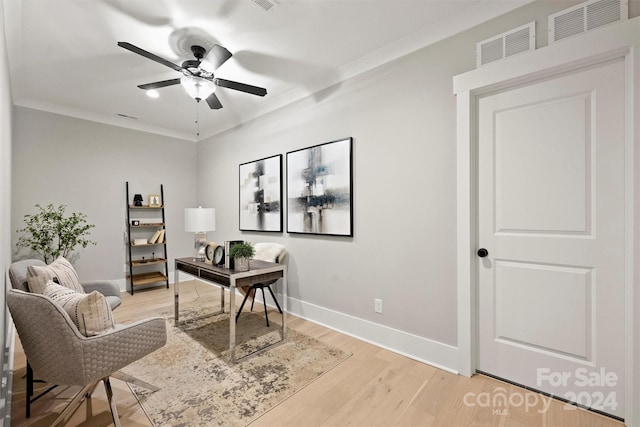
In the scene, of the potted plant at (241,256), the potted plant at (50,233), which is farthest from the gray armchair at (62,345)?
the potted plant at (50,233)

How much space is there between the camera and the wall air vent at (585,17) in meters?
A: 1.58

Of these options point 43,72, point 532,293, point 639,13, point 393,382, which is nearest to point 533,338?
point 532,293

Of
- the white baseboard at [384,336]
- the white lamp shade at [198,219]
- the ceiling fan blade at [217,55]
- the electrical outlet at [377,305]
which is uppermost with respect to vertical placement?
the ceiling fan blade at [217,55]

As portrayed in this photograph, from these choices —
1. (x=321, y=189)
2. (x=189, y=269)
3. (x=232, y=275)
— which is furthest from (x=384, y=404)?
(x=189, y=269)

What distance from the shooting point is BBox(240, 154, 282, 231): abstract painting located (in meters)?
3.64

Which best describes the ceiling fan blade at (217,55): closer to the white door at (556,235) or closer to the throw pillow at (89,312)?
the throw pillow at (89,312)

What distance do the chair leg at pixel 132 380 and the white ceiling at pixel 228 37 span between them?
2.51 m

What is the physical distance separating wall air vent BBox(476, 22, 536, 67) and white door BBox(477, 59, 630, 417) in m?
0.24

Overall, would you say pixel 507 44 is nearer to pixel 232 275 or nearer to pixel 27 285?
pixel 232 275

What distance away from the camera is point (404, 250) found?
96.3 inches

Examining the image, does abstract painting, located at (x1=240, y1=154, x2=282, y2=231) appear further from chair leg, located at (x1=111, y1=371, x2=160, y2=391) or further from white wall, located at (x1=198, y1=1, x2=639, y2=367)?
chair leg, located at (x1=111, y1=371, x2=160, y2=391)

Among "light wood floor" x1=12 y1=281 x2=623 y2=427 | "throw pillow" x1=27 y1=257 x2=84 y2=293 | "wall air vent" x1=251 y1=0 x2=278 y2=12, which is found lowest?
"light wood floor" x1=12 y1=281 x2=623 y2=427

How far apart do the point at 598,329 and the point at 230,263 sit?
2644 millimetres

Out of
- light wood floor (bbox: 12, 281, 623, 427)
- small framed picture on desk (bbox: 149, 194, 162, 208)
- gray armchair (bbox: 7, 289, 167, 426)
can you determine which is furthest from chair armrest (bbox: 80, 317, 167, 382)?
small framed picture on desk (bbox: 149, 194, 162, 208)
